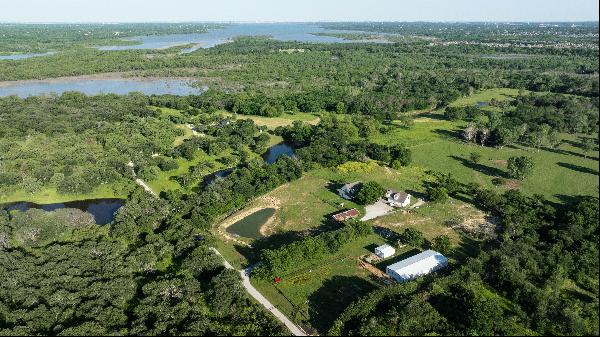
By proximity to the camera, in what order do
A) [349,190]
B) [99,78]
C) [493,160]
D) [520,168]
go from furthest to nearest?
[99,78] < [493,160] < [520,168] < [349,190]

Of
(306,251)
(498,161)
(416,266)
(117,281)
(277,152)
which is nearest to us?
(117,281)

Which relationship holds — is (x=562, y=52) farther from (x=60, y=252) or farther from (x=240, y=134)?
(x=60, y=252)

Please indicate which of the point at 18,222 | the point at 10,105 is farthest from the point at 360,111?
→ the point at 10,105

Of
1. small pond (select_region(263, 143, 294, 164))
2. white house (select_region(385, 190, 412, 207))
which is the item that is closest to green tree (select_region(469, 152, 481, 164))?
white house (select_region(385, 190, 412, 207))

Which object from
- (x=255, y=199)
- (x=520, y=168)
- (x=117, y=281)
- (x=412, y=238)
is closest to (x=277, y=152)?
(x=255, y=199)

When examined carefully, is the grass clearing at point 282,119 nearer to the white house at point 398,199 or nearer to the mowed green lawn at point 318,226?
the mowed green lawn at point 318,226

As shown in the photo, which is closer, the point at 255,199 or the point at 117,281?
the point at 117,281

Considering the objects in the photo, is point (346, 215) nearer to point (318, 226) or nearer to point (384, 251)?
point (318, 226)
